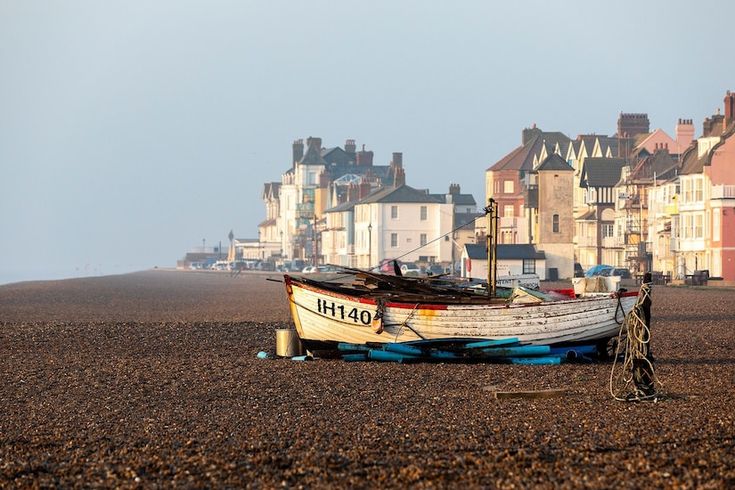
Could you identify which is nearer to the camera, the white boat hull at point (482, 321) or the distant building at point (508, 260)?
the white boat hull at point (482, 321)

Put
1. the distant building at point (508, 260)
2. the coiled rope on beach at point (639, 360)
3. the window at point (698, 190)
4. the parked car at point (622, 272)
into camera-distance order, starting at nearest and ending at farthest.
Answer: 1. the coiled rope on beach at point (639, 360)
2. the window at point (698, 190)
3. the parked car at point (622, 272)
4. the distant building at point (508, 260)

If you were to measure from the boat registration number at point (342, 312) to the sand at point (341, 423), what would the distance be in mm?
1490

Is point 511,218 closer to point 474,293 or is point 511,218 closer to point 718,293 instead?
point 718,293

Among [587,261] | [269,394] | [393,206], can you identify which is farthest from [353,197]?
[269,394]

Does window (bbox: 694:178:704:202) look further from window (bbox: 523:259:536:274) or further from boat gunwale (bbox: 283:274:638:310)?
boat gunwale (bbox: 283:274:638:310)

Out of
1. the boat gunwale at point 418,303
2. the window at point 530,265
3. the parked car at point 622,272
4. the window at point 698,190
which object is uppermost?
the window at point 698,190

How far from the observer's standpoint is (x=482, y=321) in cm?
2802

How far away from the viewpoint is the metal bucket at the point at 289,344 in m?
29.8

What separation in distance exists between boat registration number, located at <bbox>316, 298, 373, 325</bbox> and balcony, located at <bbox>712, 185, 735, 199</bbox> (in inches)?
2245

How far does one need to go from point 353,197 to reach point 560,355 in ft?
437

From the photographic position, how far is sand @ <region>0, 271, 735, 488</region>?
14656 mm

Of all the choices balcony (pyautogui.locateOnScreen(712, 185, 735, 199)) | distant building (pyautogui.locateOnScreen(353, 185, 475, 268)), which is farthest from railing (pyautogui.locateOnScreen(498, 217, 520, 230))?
balcony (pyautogui.locateOnScreen(712, 185, 735, 199))

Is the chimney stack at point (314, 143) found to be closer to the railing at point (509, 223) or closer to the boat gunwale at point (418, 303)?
the railing at point (509, 223)

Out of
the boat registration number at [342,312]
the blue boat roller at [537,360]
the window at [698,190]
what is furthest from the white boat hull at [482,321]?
the window at [698,190]
